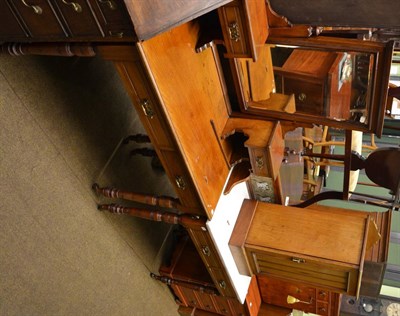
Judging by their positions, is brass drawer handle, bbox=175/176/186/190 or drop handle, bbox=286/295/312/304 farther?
drop handle, bbox=286/295/312/304

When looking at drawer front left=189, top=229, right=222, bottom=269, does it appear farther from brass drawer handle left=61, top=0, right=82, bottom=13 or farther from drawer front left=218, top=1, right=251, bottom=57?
brass drawer handle left=61, top=0, right=82, bottom=13

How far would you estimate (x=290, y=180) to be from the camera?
3.05 meters

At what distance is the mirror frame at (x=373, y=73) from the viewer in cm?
164

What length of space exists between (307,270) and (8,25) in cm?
192

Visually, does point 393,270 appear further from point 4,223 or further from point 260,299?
point 4,223

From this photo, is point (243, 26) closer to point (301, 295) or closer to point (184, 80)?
point (184, 80)

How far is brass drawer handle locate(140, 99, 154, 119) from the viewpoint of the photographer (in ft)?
4.95

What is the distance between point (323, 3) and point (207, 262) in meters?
1.49

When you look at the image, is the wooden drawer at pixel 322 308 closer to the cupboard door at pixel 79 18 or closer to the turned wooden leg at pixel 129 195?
the turned wooden leg at pixel 129 195

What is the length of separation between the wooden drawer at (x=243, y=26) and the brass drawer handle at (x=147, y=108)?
16.4 inches

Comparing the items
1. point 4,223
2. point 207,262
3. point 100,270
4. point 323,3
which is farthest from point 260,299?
point 323,3

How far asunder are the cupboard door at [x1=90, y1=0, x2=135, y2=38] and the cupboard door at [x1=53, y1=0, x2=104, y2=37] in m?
0.03

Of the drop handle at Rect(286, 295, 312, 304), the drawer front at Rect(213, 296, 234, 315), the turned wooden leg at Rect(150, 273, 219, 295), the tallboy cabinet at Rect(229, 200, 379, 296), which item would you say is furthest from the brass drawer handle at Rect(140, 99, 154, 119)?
the drop handle at Rect(286, 295, 312, 304)

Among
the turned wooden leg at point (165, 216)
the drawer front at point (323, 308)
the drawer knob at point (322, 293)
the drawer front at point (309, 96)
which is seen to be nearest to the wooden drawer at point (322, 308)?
the drawer front at point (323, 308)
